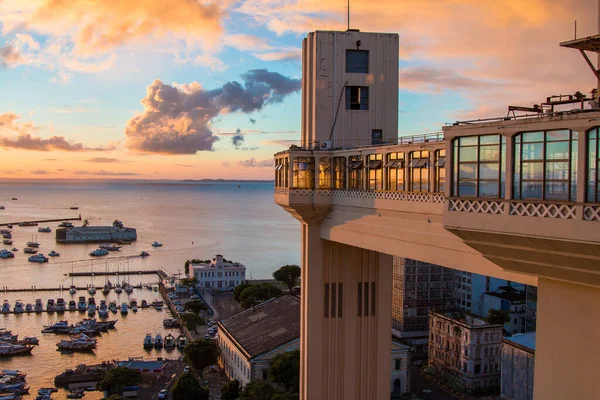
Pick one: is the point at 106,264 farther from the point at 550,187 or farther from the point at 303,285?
the point at 550,187

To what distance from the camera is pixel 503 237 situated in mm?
6684

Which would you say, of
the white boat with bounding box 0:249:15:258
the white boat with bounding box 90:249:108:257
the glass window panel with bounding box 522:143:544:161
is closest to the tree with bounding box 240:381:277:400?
the glass window panel with bounding box 522:143:544:161

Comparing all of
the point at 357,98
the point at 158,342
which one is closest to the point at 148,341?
the point at 158,342

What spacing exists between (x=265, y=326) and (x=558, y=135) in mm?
32648

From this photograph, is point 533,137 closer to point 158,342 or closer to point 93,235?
point 158,342

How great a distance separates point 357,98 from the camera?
1348cm

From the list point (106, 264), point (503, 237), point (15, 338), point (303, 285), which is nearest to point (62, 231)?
point (106, 264)

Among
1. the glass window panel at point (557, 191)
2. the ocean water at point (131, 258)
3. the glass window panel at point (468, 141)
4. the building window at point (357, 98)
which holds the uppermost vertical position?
the building window at point (357, 98)

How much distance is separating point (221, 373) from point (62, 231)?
83394mm

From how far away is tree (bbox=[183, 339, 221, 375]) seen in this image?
35781mm

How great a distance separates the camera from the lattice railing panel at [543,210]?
19.9 ft

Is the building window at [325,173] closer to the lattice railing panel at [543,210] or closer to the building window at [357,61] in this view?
the building window at [357,61]

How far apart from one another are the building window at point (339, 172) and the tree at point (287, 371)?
786 inches

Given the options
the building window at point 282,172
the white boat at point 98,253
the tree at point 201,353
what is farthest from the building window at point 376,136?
the white boat at point 98,253
